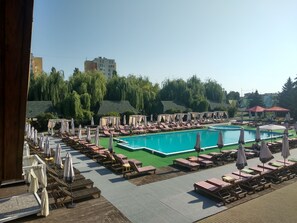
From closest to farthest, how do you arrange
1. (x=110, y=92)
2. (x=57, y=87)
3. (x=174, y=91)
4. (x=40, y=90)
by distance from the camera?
(x=57, y=87) → (x=40, y=90) → (x=110, y=92) → (x=174, y=91)

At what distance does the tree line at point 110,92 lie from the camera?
29.1 meters

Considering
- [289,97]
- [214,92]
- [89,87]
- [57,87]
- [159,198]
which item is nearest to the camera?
[159,198]

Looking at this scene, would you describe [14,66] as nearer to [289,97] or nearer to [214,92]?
[214,92]

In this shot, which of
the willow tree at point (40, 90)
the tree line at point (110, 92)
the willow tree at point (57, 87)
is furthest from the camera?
the willow tree at point (40, 90)

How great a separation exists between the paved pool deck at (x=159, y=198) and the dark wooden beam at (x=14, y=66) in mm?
4623

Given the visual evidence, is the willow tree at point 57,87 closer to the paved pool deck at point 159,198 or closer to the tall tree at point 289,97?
the paved pool deck at point 159,198

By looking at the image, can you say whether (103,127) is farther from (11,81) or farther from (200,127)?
(11,81)

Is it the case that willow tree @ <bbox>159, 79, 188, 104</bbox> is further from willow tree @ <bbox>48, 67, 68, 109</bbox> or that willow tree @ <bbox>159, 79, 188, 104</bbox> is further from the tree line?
willow tree @ <bbox>48, 67, 68, 109</bbox>

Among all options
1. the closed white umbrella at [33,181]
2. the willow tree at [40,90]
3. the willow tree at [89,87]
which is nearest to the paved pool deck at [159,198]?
the closed white umbrella at [33,181]

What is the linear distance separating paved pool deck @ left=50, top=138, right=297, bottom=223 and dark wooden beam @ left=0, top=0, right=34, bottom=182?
4.62m

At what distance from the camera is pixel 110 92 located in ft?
119

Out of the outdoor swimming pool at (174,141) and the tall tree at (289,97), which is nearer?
the outdoor swimming pool at (174,141)

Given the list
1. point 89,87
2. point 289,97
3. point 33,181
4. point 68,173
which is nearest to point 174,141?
point 68,173

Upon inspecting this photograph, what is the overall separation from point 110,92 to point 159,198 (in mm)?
29361
